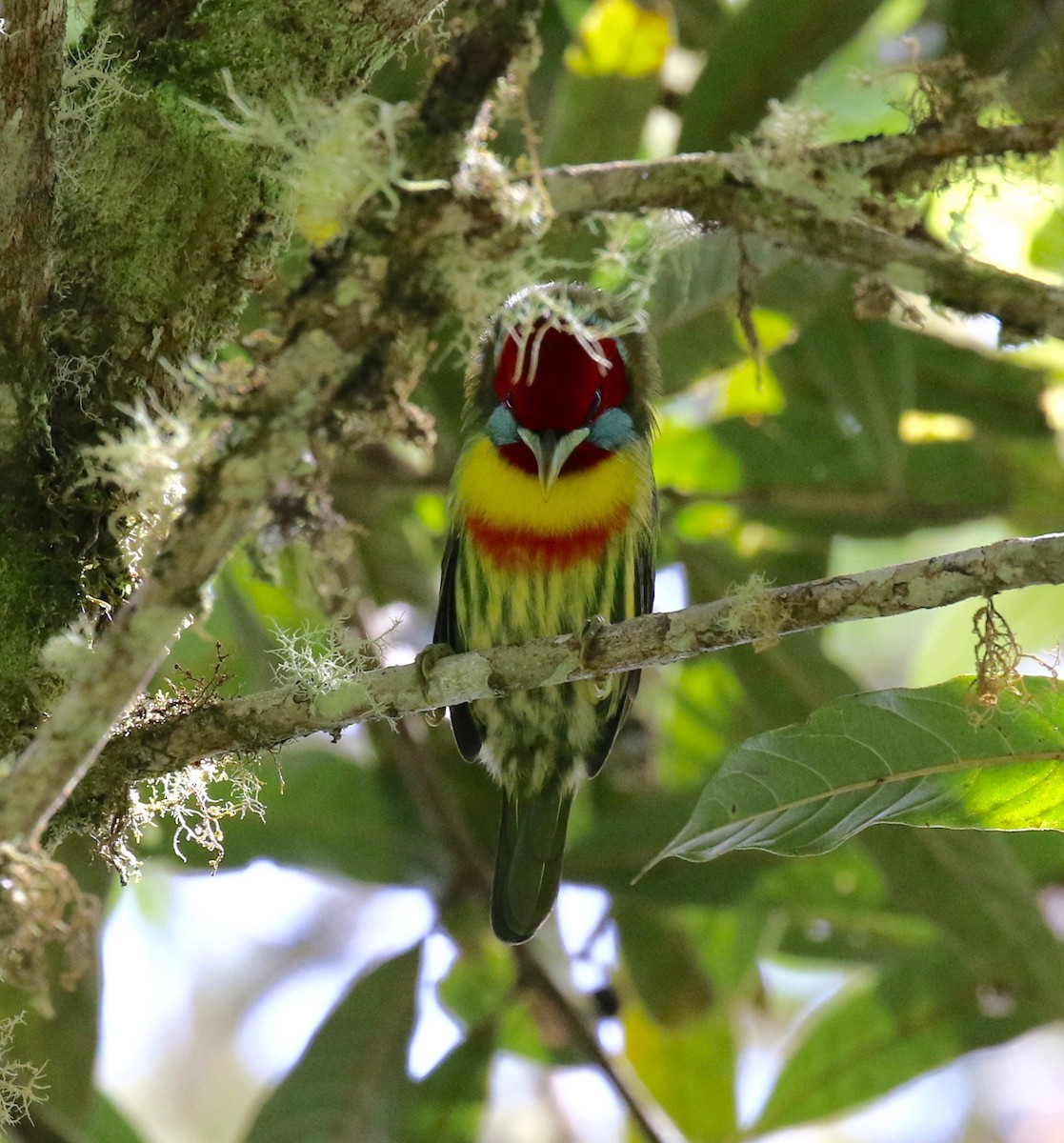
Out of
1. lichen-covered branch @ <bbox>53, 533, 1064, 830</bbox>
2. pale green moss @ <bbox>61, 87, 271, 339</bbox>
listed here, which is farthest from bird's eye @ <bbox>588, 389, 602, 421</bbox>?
pale green moss @ <bbox>61, 87, 271, 339</bbox>

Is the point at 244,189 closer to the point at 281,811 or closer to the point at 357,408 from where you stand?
the point at 357,408

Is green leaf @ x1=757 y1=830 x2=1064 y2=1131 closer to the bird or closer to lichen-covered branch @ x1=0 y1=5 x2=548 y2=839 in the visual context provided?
the bird

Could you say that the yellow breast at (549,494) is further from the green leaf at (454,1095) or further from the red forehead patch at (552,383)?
the green leaf at (454,1095)

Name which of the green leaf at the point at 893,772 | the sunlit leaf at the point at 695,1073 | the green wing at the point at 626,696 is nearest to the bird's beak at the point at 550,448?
the green wing at the point at 626,696

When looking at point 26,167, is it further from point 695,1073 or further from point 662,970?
point 695,1073

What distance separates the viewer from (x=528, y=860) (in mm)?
3029

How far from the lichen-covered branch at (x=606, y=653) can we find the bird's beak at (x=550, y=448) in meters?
0.89

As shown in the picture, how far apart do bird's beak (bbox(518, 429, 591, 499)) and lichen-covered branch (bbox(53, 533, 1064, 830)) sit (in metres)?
0.89

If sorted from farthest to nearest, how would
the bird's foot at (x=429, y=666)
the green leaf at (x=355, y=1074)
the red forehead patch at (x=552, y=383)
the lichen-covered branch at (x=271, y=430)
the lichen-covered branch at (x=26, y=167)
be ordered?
the green leaf at (x=355, y=1074), the red forehead patch at (x=552, y=383), the bird's foot at (x=429, y=666), the lichen-covered branch at (x=26, y=167), the lichen-covered branch at (x=271, y=430)

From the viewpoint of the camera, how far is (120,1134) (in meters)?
3.14

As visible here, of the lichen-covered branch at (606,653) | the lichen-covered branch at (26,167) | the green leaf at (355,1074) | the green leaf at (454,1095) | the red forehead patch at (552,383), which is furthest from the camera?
the green leaf at (454,1095)

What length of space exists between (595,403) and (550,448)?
0.15 meters

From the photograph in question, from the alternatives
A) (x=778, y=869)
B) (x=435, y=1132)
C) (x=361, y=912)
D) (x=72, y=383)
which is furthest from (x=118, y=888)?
(x=361, y=912)

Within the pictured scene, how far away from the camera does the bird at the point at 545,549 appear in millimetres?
2820
